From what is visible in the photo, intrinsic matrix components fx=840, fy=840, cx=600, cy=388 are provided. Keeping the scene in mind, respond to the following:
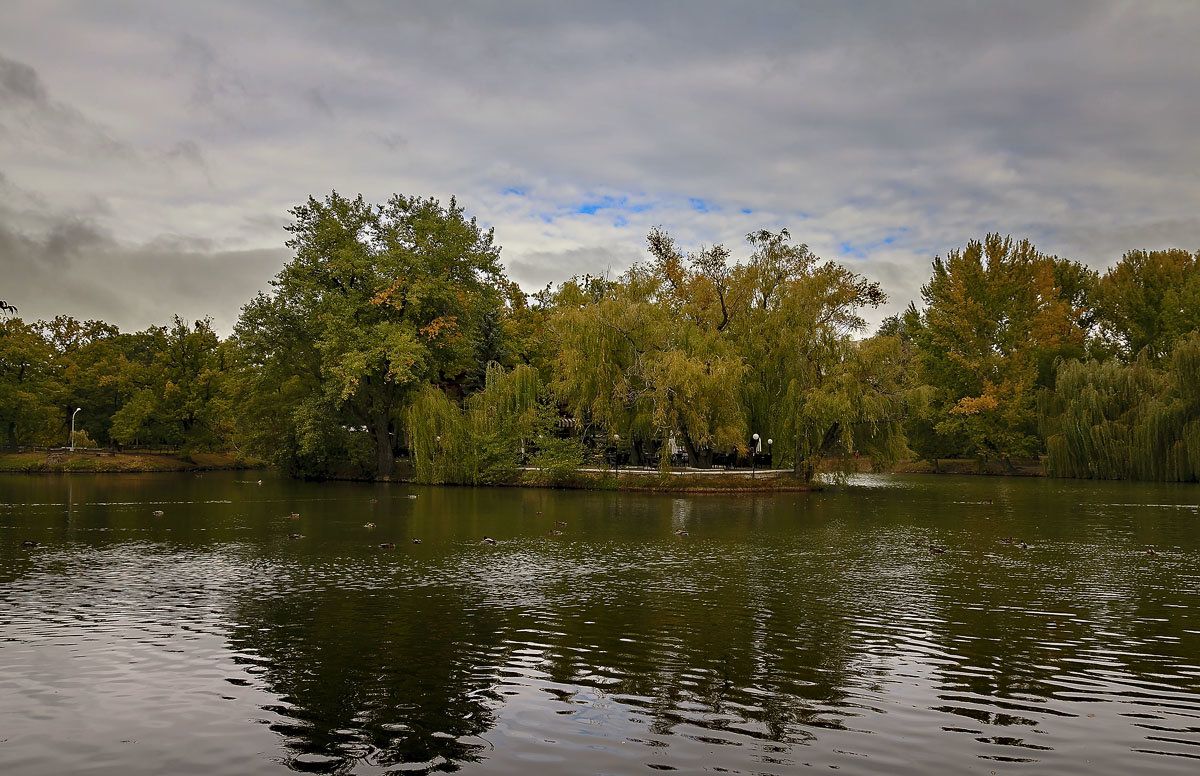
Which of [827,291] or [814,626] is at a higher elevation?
[827,291]

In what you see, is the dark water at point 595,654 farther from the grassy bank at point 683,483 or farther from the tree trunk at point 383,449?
the tree trunk at point 383,449

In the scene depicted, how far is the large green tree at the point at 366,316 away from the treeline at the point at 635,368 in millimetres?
160

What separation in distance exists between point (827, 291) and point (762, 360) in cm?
522

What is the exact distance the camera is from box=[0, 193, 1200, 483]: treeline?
45.1 meters

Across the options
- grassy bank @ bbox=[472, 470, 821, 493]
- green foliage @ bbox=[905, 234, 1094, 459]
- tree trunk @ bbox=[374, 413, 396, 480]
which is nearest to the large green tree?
tree trunk @ bbox=[374, 413, 396, 480]

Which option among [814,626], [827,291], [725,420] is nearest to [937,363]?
[827,291]

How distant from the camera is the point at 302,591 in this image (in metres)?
16.0

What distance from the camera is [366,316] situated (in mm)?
52344

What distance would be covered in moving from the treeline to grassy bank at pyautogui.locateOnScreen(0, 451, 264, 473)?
6.36 feet

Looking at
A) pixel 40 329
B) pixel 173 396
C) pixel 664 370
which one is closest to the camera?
pixel 664 370

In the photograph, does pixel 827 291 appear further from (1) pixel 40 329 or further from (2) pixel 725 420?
(1) pixel 40 329

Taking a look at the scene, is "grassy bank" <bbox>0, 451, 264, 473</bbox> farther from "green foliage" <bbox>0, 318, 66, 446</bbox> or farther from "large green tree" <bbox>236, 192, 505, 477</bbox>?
"large green tree" <bbox>236, 192, 505, 477</bbox>

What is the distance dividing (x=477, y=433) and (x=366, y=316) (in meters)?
10.9

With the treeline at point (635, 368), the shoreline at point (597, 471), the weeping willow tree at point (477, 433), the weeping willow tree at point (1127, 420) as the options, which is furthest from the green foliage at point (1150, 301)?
the weeping willow tree at point (477, 433)
